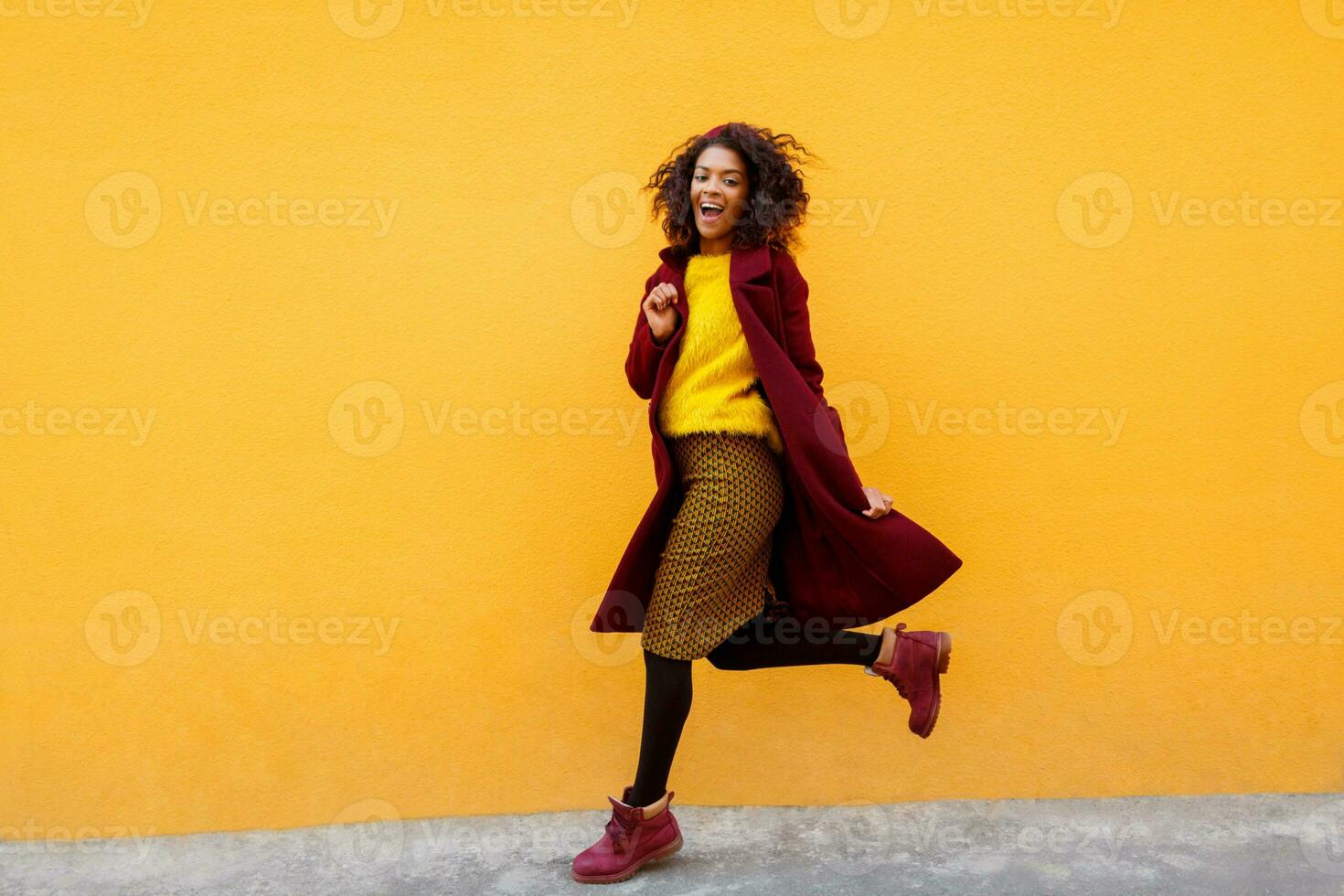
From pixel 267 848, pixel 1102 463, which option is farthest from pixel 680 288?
pixel 267 848

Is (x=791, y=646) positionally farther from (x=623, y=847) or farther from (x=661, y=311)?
(x=661, y=311)

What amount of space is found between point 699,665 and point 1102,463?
1.23m

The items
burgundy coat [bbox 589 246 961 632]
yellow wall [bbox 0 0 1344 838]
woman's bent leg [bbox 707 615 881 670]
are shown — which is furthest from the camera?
yellow wall [bbox 0 0 1344 838]

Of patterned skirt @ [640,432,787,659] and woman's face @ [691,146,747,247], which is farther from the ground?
woman's face @ [691,146,747,247]

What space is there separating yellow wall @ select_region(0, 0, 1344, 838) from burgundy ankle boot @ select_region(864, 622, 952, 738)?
15.3 inches

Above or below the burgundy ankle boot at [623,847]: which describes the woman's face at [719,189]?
above

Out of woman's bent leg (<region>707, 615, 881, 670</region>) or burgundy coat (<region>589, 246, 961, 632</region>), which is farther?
woman's bent leg (<region>707, 615, 881, 670</region>)

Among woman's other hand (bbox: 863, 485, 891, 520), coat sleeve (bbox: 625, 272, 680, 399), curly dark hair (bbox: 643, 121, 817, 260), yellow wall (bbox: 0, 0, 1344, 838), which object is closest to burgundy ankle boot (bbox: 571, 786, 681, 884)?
yellow wall (bbox: 0, 0, 1344, 838)

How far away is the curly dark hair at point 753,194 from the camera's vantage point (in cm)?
282

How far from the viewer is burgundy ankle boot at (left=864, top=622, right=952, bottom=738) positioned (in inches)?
113

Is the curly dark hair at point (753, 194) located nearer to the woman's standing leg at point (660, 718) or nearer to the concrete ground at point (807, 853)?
the woman's standing leg at point (660, 718)

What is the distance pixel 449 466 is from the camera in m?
3.22

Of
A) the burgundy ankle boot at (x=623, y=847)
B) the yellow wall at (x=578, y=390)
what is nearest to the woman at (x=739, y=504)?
the burgundy ankle boot at (x=623, y=847)

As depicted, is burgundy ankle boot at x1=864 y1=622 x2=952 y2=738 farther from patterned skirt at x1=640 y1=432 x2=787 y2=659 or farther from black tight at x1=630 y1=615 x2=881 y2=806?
patterned skirt at x1=640 y1=432 x2=787 y2=659
